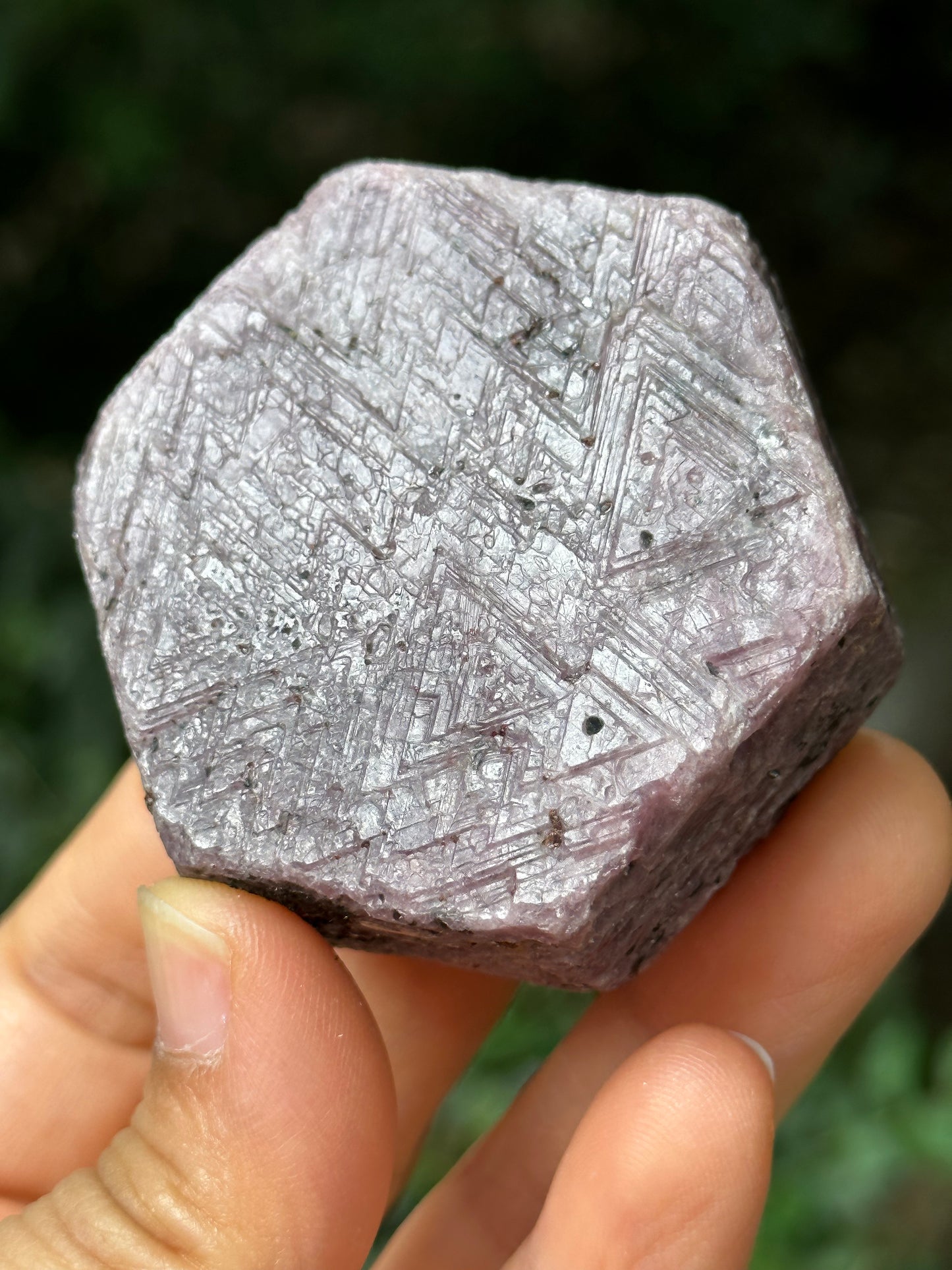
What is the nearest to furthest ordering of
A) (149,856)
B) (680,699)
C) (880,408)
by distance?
(680,699) < (149,856) < (880,408)

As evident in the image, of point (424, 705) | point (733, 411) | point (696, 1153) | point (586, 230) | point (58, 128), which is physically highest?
point (58, 128)

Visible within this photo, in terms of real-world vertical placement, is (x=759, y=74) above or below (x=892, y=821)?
above

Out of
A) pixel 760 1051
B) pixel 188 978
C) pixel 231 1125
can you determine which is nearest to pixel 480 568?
pixel 188 978

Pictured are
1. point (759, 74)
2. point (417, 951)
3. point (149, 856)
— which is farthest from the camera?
point (759, 74)

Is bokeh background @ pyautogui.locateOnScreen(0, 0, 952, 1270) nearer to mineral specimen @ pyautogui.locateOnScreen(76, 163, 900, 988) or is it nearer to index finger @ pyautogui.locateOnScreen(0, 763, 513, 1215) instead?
index finger @ pyautogui.locateOnScreen(0, 763, 513, 1215)

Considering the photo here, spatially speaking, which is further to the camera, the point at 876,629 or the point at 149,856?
the point at 149,856

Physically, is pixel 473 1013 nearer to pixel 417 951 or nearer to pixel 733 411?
pixel 417 951

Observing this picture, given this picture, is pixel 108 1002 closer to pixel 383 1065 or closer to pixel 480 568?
pixel 383 1065

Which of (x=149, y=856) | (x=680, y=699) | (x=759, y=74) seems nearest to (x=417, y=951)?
(x=680, y=699)
